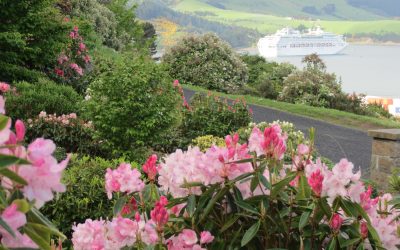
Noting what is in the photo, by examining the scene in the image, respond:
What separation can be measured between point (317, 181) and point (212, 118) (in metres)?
8.58

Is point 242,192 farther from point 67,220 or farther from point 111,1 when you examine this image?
point 111,1

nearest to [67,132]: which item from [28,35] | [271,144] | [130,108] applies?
[130,108]

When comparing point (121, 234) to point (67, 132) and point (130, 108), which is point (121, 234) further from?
point (67, 132)

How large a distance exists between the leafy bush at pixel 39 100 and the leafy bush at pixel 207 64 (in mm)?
13341

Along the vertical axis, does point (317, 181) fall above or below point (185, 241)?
above

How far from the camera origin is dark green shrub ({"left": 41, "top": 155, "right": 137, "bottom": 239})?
5203 mm

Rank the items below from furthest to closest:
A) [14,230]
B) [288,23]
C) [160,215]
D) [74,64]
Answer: [288,23]
[74,64]
[160,215]
[14,230]

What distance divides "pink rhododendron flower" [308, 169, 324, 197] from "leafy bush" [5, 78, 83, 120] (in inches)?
288

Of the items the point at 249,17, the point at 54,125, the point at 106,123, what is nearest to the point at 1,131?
the point at 106,123

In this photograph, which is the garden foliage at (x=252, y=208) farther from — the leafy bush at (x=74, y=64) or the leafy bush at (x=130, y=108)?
the leafy bush at (x=74, y=64)

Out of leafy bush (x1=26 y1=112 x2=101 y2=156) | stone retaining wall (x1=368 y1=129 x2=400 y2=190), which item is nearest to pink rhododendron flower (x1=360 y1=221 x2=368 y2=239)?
stone retaining wall (x1=368 y1=129 x2=400 y2=190)

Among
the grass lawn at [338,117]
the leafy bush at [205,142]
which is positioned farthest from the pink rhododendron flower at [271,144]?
the grass lawn at [338,117]

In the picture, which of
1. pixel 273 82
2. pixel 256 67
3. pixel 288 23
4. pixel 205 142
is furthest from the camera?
pixel 288 23

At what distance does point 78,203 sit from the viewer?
521 cm
